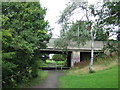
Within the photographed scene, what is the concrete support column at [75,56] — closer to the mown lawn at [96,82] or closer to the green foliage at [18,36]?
the mown lawn at [96,82]

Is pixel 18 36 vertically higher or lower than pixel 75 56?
higher

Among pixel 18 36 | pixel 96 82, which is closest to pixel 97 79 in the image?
pixel 96 82

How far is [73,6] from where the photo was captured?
Answer: 62.2 ft

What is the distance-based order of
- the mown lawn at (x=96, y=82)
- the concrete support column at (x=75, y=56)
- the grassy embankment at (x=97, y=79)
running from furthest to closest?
the concrete support column at (x=75, y=56) < the grassy embankment at (x=97, y=79) < the mown lawn at (x=96, y=82)

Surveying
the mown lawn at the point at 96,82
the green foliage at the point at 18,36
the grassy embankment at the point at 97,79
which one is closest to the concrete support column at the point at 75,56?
the grassy embankment at the point at 97,79

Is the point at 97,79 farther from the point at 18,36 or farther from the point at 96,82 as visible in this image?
the point at 18,36

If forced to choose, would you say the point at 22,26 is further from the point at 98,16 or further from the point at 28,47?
the point at 98,16

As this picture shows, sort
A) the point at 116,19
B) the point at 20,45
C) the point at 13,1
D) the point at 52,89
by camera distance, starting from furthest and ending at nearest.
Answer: the point at 52,89
the point at 13,1
the point at 20,45
the point at 116,19

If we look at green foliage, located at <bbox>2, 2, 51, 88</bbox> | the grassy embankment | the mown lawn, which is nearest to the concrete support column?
the grassy embankment

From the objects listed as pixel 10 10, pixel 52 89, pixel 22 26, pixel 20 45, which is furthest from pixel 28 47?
pixel 52 89

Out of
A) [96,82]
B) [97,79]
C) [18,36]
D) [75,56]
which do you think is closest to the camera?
[18,36]

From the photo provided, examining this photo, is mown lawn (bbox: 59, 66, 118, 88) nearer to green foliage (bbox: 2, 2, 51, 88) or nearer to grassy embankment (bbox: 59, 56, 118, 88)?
grassy embankment (bbox: 59, 56, 118, 88)

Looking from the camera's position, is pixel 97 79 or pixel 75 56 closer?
pixel 97 79

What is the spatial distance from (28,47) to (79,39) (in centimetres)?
1234
